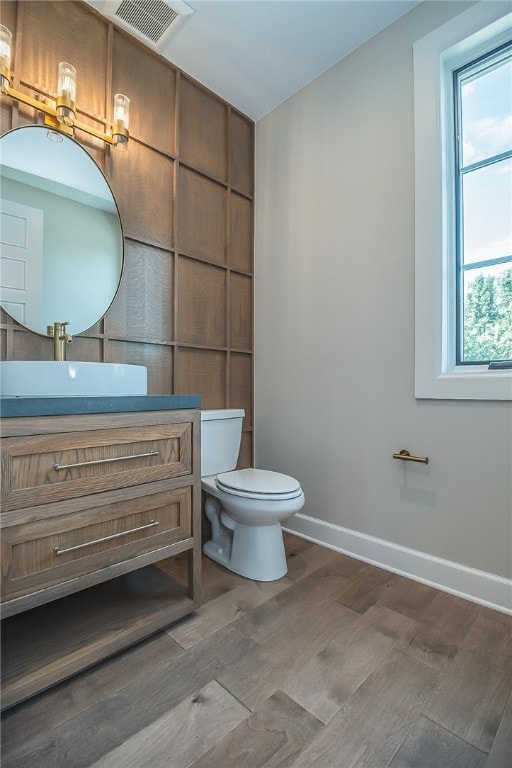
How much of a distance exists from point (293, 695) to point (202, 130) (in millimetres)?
2569

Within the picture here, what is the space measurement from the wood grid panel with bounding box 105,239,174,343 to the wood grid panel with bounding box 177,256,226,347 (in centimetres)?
7

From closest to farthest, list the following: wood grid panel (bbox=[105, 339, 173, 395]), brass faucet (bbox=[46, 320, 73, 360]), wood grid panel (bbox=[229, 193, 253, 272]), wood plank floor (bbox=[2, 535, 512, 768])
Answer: wood plank floor (bbox=[2, 535, 512, 768])
brass faucet (bbox=[46, 320, 73, 360])
wood grid panel (bbox=[105, 339, 173, 395])
wood grid panel (bbox=[229, 193, 253, 272])

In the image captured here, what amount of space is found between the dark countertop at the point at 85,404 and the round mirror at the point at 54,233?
25.1 inches

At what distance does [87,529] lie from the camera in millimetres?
1104

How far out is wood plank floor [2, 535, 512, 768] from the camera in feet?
2.87

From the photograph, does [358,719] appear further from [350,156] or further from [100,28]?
[100,28]

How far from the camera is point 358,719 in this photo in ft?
3.16

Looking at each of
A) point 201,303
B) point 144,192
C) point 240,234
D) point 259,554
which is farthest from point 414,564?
point 144,192

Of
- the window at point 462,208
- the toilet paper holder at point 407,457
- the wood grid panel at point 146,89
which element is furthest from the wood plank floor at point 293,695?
the wood grid panel at point 146,89

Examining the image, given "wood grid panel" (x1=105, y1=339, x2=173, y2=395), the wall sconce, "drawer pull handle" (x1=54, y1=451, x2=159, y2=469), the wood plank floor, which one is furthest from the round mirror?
the wood plank floor

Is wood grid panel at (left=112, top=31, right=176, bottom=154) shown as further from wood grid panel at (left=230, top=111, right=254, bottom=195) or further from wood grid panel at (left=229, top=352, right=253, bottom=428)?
wood grid panel at (left=229, top=352, right=253, bottom=428)

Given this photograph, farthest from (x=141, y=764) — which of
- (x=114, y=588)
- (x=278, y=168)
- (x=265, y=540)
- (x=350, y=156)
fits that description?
(x=278, y=168)

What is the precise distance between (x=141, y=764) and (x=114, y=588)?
734mm

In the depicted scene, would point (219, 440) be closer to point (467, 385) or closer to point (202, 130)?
point (467, 385)
